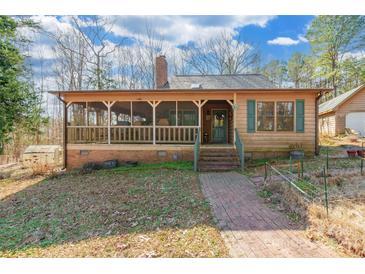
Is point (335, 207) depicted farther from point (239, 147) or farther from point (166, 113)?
point (166, 113)

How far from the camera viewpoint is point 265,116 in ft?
33.7

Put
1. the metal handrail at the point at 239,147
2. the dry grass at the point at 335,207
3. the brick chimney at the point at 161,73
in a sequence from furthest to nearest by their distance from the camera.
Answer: the brick chimney at the point at 161,73 < the metal handrail at the point at 239,147 < the dry grass at the point at 335,207

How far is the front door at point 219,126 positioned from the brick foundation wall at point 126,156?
315 cm

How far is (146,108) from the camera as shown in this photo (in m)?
13.2

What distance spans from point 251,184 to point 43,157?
11.0m

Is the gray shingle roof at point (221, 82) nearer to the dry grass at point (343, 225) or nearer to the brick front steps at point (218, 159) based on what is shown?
the brick front steps at point (218, 159)

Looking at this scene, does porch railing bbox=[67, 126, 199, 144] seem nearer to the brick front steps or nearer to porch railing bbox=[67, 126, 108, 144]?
porch railing bbox=[67, 126, 108, 144]

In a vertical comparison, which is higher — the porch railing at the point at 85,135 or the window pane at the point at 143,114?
the window pane at the point at 143,114

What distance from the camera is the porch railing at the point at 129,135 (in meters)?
10.6

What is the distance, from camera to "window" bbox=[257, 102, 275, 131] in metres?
10.2

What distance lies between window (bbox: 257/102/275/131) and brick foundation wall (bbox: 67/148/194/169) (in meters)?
3.45

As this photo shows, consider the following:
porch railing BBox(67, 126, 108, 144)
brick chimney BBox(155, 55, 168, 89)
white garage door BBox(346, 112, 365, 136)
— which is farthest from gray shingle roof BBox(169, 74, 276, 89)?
white garage door BBox(346, 112, 365, 136)

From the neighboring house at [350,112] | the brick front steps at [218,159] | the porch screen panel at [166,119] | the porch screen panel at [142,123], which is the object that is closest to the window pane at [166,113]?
the porch screen panel at [166,119]
